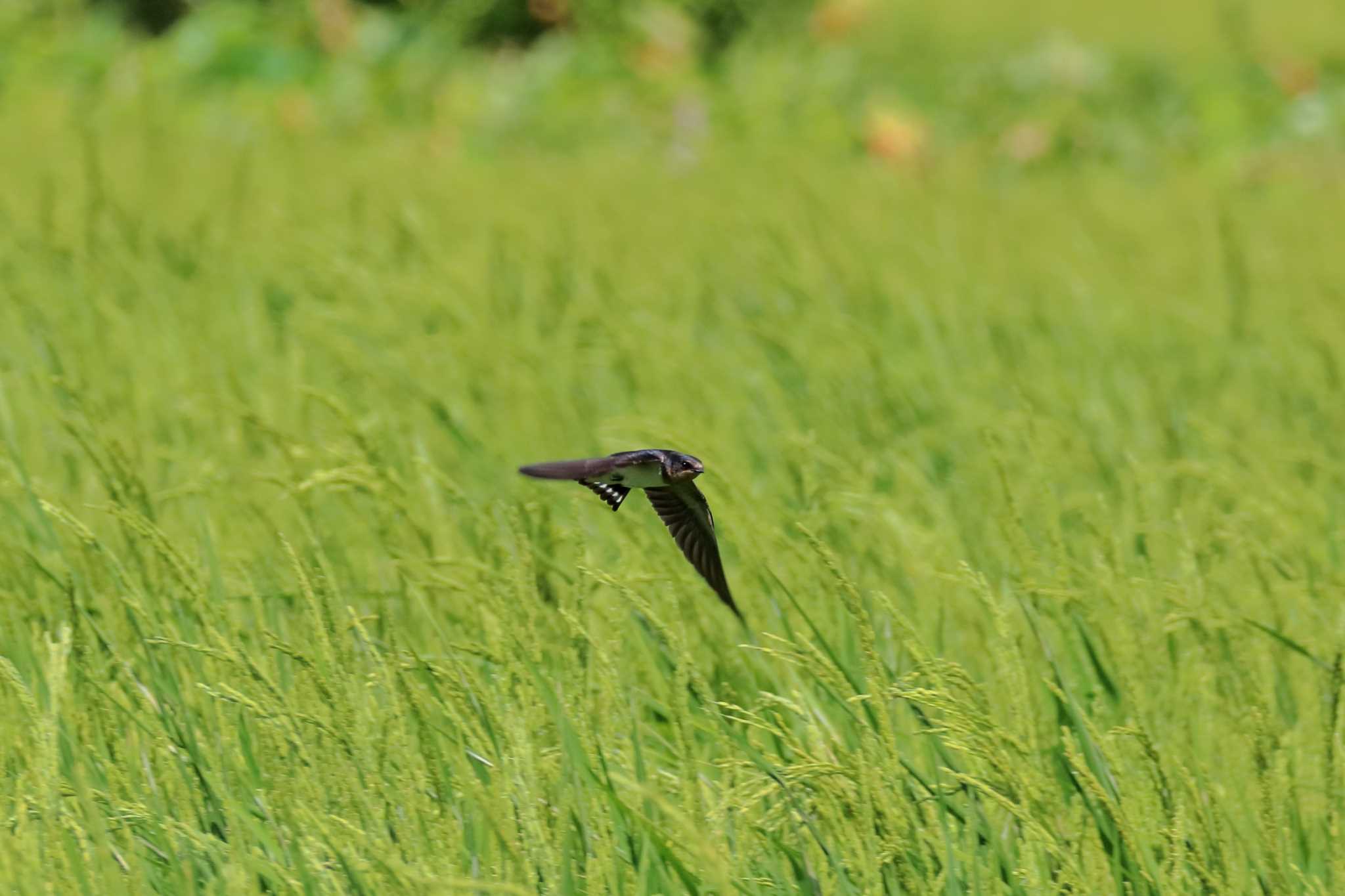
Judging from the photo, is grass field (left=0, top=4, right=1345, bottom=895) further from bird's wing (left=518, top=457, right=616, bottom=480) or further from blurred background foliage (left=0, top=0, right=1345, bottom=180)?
blurred background foliage (left=0, top=0, right=1345, bottom=180)

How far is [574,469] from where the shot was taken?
4.99ft

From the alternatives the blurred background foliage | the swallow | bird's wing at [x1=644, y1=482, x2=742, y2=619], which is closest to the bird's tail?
the swallow

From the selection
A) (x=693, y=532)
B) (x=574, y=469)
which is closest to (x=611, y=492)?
(x=693, y=532)

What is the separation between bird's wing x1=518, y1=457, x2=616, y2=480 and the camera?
151 cm

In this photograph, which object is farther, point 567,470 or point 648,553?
point 648,553

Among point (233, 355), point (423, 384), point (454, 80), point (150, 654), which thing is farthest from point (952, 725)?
point (454, 80)

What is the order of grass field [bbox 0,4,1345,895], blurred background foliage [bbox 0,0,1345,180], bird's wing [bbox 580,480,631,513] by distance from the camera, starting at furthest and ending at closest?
blurred background foliage [bbox 0,0,1345,180] → bird's wing [bbox 580,480,631,513] → grass field [bbox 0,4,1345,895]

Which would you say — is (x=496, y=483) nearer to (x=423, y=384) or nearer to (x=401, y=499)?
(x=423, y=384)

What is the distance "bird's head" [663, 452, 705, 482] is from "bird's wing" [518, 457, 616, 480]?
1.9 inches

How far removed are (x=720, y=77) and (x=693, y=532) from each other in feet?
21.4

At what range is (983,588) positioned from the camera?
1.49 meters

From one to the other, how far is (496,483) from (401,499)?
488mm

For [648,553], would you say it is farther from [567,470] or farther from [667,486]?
[567,470]

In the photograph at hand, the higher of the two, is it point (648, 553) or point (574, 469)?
point (574, 469)
